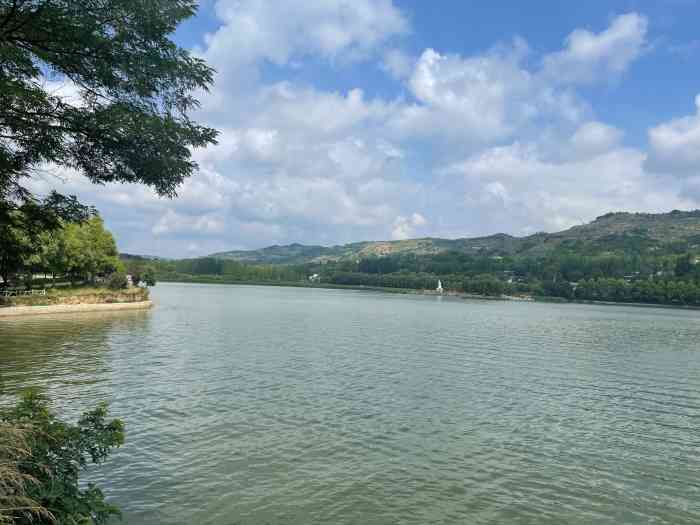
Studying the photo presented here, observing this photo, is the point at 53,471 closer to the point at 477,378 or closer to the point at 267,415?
the point at 267,415

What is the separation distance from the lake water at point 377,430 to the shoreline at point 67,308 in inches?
1011

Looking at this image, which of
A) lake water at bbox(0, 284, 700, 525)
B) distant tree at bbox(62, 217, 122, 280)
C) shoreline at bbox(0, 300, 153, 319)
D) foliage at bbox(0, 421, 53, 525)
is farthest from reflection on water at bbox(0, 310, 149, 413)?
distant tree at bbox(62, 217, 122, 280)

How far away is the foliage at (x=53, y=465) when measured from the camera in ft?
29.5

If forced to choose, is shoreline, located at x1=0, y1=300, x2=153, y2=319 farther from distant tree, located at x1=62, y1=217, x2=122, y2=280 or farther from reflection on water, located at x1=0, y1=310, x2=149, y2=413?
distant tree, located at x1=62, y1=217, x2=122, y2=280

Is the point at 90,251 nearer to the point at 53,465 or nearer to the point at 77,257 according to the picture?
the point at 77,257

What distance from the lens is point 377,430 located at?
78.6ft

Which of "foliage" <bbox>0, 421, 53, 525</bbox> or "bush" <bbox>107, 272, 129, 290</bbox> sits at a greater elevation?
"bush" <bbox>107, 272, 129, 290</bbox>

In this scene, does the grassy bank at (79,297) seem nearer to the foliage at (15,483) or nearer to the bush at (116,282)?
the bush at (116,282)

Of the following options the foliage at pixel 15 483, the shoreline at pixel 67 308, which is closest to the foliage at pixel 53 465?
the foliage at pixel 15 483

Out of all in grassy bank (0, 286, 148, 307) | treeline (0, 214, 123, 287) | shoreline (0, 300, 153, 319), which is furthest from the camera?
treeline (0, 214, 123, 287)

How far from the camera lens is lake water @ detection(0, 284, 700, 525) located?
16.2m

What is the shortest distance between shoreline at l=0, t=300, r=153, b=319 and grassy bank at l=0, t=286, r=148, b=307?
1025mm

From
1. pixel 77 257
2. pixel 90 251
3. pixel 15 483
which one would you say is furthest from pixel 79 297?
pixel 15 483

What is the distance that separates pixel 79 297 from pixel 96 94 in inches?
3553
